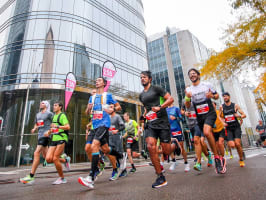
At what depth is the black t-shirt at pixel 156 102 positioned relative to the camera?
125 inches

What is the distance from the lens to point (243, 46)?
9523mm

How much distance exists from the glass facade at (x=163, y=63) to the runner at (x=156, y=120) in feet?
150

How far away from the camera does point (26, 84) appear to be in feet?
53.7

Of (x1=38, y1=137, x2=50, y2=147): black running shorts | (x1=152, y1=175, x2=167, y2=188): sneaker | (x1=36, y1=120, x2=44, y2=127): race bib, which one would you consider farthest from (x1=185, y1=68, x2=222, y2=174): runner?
(x1=36, y1=120, x2=44, y2=127): race bib

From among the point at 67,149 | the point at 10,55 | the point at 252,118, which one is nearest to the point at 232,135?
the point at 67,149

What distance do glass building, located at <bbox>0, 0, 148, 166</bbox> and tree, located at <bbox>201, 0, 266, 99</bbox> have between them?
1218 cm

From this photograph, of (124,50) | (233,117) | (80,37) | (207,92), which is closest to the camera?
(207,92)

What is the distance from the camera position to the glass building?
15828mm

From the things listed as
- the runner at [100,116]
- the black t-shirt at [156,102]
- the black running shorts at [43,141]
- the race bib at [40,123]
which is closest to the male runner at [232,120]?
the black t-shirt at [156,102]

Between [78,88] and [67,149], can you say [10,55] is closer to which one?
[78,88]

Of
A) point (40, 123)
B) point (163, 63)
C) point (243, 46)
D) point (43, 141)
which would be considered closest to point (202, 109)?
point (43, 141)

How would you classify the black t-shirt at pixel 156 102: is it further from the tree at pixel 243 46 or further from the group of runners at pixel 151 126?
the tree at pixel 243 46

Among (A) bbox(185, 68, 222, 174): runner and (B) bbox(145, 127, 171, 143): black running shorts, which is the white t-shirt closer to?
(A) bbox(185, 68, 222, 174): runner

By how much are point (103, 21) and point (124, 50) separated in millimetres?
4340
